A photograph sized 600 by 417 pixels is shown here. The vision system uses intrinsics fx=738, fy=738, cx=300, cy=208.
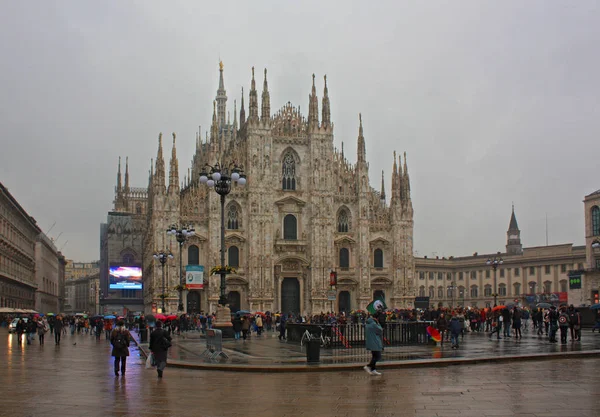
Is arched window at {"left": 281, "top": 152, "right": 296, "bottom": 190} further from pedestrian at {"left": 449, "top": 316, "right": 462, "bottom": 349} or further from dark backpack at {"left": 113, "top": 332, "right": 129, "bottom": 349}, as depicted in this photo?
dark backpack at {"left": 113, "top": 332, "right": 129, "bottom": 349}

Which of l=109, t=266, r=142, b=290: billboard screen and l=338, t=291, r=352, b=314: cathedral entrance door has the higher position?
l=109, t=266, r=142, b=290: billboard screen

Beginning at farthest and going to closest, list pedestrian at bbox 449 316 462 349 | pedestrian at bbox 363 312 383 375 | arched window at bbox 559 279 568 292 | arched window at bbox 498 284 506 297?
1. arched window at bbox 498 284 506 297
2. arched window at bbox 559 279 568 292
3. pedestrian at bbox 449 316 462 349
4. pedestrian at bbox 363 312 383 375

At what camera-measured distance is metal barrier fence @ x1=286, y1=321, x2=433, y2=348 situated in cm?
2699

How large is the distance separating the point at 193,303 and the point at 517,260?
52061mm

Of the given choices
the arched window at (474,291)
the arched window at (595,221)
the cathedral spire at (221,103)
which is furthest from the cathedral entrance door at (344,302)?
the cathedral spire at (221,103)

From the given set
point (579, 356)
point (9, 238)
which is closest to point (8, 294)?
point (9, 238)

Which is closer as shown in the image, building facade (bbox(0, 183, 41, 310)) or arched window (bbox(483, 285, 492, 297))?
building facade (bbox(0, 183, 41, 310))

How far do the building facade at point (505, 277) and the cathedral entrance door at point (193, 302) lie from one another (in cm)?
3897

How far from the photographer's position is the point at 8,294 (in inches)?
2525

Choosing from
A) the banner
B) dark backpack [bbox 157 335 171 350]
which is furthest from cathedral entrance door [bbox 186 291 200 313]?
dark backpack [bbox 157 335 171 350]

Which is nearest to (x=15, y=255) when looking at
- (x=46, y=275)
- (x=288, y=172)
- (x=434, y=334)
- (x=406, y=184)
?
(x=288, y=172)

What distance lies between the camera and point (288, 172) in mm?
66438

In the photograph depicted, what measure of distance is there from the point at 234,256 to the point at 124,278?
65.2ft

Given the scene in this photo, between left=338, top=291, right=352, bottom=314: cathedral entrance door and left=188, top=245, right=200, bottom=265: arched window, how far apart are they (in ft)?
44.9
